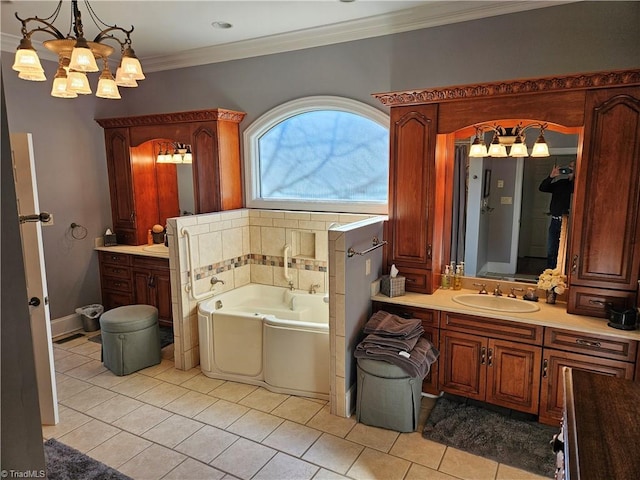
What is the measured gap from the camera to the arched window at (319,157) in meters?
3.96

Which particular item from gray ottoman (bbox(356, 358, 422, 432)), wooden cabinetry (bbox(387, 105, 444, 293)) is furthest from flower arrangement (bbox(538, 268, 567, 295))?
gray ottoman (bbox(356, 358, 422, 432))

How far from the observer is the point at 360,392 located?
3.07m

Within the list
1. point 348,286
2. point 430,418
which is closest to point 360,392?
point 430,418

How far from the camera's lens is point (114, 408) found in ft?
10.8

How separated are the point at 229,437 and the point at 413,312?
1.65 metres

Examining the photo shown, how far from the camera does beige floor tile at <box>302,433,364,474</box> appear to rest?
265 centimetres

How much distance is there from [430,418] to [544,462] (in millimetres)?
760

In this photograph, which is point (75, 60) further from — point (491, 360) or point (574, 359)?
point (574, 359)

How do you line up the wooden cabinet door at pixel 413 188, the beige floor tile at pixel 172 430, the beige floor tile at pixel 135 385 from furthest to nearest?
the beige floor tile at pixel 135 385 < the wooden cabinet door at pixel 413 188 < the beige floor tile at pixel 172 430

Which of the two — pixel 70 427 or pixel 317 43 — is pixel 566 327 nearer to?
pixel 317 43

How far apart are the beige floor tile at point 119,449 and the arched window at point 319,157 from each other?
248 centimetres

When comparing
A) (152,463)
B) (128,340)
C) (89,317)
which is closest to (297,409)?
(152,463)

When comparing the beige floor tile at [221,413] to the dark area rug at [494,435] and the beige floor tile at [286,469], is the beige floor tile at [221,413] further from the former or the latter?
the dark area rug at [494,435]

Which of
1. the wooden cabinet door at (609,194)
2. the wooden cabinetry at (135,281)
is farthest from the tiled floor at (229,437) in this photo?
the wooden cabinet door at (609,194)
